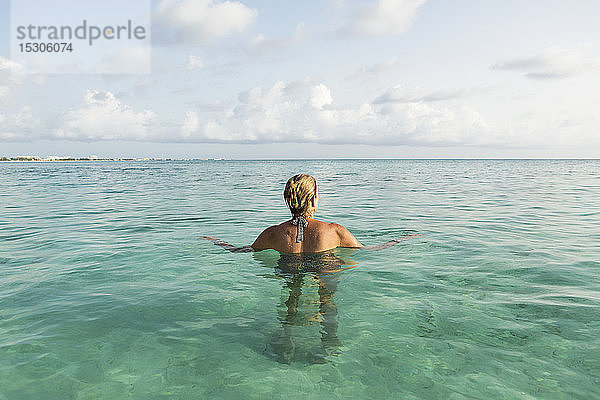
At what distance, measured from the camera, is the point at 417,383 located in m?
3.62

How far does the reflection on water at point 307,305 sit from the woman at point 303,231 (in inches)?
6.4

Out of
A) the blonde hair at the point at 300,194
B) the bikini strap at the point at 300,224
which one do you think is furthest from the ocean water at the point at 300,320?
the blonde hair at the point at 300,194

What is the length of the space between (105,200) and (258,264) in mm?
15081

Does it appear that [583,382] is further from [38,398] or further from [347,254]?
[38,398]

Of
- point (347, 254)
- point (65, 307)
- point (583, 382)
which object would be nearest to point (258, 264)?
point (347, 254)

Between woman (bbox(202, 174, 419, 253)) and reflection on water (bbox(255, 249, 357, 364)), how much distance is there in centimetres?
16

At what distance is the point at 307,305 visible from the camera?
5316 millimetres

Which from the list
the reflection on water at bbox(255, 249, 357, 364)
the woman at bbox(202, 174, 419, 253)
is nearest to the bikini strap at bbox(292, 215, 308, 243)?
the woman at bbox(202, 174, 419, 253)

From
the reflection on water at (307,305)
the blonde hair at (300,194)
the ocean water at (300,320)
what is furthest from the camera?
the blonde hair at (300,194)

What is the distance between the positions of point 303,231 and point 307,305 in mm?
1118

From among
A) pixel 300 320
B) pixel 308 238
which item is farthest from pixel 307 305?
pixel 308 238

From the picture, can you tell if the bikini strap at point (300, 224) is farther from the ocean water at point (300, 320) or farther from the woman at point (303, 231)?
the ocean water at point (300, 320)

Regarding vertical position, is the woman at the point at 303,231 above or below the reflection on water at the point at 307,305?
above

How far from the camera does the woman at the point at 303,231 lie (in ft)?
19.1
